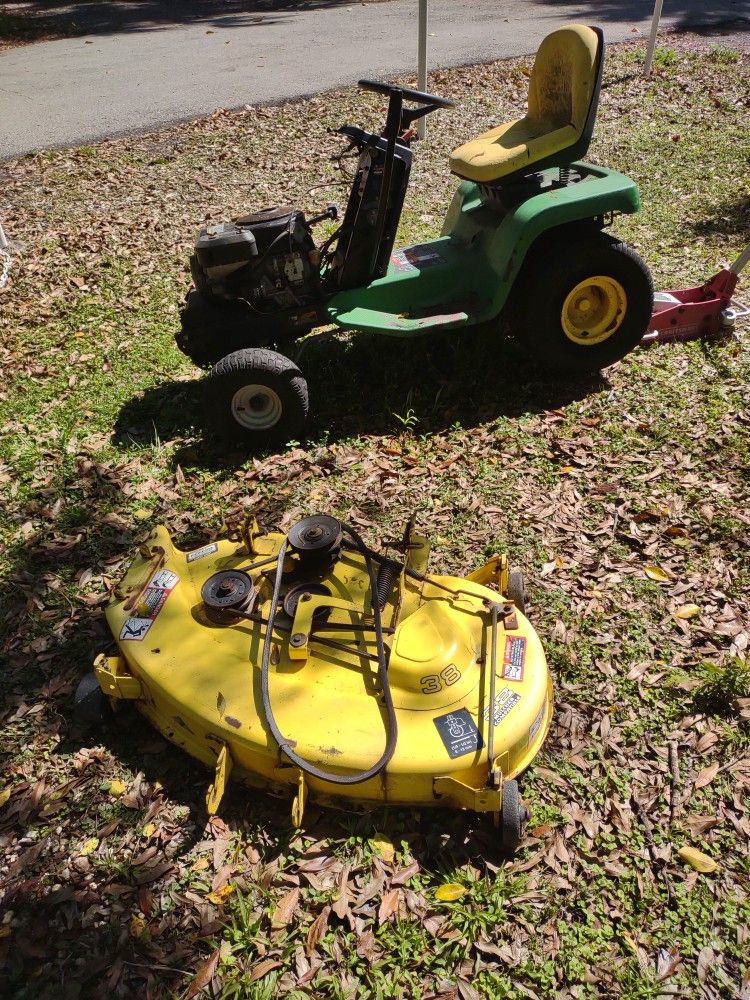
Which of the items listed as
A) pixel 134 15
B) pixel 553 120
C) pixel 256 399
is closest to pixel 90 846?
pixel 256 399

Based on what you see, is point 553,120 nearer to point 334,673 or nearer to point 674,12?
point 334,673

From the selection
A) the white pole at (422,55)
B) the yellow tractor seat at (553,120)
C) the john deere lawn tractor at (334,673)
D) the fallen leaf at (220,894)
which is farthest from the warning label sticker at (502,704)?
the white pole at (422,55)

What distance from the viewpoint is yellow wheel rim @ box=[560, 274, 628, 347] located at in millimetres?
4309

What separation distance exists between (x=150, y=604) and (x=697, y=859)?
210cm

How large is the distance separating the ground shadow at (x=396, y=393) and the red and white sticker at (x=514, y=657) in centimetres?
191

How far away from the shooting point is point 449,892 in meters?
2.45

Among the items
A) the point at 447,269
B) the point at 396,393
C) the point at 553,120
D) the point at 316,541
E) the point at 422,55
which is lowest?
the point at 396,393

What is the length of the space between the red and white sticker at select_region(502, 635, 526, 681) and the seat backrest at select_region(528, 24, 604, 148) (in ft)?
9.38

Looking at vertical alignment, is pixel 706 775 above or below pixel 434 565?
below

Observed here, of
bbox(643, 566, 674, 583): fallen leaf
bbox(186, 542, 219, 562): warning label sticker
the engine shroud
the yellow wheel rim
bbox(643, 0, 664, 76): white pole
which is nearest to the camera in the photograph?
bbox(186, 542, 219, 562): warning label sticker

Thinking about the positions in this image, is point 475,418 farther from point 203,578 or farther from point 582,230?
point 203,578

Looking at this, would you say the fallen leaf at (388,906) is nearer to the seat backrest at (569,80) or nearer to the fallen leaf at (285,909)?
the fallen leaf at (285,909)

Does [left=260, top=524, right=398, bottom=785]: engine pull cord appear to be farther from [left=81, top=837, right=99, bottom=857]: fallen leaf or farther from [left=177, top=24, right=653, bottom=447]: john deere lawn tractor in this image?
[left=177, top=24, right=653, bottom=447]: john deere lawn tractor

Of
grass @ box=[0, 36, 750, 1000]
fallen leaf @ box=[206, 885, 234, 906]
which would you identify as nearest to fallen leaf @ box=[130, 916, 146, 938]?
grass @ box=[0, 36, 750, 1000]
